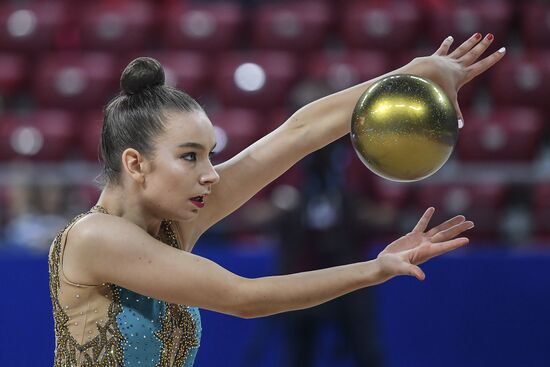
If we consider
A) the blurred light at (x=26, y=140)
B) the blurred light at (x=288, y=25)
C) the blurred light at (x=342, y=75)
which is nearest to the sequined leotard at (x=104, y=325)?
the blurred light at (x=342, y=75)

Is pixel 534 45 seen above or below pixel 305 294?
above

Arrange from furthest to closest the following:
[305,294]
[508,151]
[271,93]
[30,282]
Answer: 1. [271,93]
2. [508,151]
3. [30,282]
4. [305,294]

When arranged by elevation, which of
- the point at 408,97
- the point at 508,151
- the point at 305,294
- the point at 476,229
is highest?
the point at 508,151

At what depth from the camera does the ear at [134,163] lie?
217 centimetres

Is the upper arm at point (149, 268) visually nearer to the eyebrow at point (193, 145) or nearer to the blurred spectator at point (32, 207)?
the eyebrow at point (193, 145)

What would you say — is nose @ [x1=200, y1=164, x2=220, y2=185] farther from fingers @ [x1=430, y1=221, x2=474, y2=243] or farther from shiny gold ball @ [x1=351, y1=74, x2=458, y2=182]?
fingers @ [x1=430, y1=221, x2=474, y2=243]

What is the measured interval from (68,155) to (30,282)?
1.81 metres

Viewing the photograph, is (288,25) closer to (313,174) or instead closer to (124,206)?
(313,174)

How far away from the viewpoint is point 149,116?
2.18m

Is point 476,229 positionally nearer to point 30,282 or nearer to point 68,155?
point 30,282

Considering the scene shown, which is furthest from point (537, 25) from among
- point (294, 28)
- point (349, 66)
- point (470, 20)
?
point (294, 28)

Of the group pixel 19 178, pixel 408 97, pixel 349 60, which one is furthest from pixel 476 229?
pixel 408 97

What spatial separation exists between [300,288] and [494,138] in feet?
13.5

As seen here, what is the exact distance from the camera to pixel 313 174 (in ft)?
15.3
